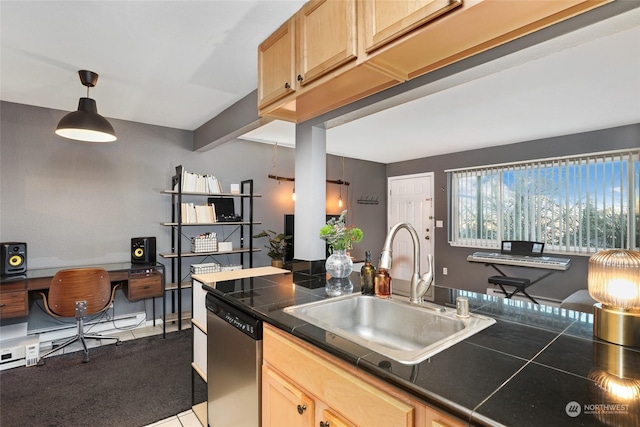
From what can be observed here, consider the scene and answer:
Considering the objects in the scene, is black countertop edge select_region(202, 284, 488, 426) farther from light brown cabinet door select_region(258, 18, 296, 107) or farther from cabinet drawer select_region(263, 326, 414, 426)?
light brown cabinet door select_region(258, 18, 296, 107)

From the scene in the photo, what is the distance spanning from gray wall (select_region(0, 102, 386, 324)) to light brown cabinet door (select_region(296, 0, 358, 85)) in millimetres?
3067

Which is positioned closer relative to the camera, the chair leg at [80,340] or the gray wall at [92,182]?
the chair leg at [80,340]

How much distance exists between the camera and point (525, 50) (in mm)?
1391

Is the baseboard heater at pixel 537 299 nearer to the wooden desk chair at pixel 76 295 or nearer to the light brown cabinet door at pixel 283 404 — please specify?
the light brown cabinet door at pixel 283 404

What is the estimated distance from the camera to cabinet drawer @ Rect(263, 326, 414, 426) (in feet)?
2.76

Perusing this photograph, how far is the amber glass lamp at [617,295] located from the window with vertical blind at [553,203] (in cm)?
402

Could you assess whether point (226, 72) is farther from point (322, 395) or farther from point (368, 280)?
point (322, 395)

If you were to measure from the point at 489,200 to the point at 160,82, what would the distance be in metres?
4.88

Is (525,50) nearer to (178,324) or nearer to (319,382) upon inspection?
(319,382)

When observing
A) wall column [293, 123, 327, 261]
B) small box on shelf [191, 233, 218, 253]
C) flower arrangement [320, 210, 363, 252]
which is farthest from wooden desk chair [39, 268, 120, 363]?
flower arrangement [320, 210, 363, 252]

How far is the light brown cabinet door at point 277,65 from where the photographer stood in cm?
173

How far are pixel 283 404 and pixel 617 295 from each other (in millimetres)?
1203

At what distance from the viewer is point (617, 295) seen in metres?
0.96

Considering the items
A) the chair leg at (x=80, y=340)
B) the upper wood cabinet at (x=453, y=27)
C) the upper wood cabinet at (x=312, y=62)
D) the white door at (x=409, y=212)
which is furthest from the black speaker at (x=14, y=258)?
the white door at (x=409, y=212)
